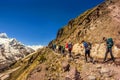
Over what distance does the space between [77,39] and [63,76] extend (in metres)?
23.6

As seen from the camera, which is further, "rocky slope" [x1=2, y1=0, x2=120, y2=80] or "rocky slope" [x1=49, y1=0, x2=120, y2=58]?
"rocky slope" [x1=49, y1=0, x2=120, y2=58]

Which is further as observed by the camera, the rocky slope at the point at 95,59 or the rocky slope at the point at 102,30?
the rocky slope at the point at 102,30

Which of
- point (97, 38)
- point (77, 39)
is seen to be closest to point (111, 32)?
point (97, 38)

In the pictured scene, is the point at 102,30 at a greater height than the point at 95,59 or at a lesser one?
greater

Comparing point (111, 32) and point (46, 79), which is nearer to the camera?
point (46, 79)

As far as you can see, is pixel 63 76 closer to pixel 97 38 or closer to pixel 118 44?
pixel 118 44

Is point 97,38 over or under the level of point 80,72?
over

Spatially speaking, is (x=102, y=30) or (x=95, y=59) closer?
(x=95, y=59)

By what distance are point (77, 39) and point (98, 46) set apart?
41.9ft

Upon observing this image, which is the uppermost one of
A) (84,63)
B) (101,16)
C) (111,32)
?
(101,16)

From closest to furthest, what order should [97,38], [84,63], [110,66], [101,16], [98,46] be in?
[110,66], [84,63], [98,46], [97,38], [101,16]

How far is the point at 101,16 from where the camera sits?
51438mm

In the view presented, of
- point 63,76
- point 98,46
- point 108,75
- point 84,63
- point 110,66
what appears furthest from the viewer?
point 98,46

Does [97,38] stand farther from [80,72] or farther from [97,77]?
[97,77]
